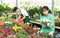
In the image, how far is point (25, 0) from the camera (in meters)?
19.6

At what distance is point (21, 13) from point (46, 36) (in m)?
3.97

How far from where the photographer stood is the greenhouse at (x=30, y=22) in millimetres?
6879

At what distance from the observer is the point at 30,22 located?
1408cm

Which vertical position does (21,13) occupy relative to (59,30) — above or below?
above

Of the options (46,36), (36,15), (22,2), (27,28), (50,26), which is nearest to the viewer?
(46,36)

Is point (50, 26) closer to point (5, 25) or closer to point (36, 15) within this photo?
point (5, 25)

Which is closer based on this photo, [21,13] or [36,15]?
[21,13]

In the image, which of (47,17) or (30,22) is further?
(30,22)

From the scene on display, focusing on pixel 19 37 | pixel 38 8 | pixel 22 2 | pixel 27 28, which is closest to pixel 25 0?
pixel 22 2

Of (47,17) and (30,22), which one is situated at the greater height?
(47,17)

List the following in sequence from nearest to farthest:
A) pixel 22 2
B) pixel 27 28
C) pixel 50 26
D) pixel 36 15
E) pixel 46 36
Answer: pixel 46 36 → pixel 50 26 → pixel 27 28 → pixel 36 15 → pixel 22 2

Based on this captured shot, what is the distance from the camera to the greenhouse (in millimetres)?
6879

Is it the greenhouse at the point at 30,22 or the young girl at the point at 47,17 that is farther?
the young girl at the point at 47,17

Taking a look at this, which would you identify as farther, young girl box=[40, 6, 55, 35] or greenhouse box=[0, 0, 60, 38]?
young girl box=[40, 6, 55, 35]
